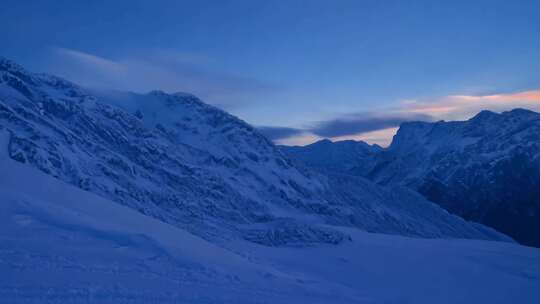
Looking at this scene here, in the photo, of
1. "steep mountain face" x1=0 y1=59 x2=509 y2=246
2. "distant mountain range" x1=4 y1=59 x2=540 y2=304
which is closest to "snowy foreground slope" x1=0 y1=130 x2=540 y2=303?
"distant mountain range" x1=4 y1=59 x2=540 y2=304

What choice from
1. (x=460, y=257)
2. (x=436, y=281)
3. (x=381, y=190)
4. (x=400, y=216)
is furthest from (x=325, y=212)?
(x=436, y=281)

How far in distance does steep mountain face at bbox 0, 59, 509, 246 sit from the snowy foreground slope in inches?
615

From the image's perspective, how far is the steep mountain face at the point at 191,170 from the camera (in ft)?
195

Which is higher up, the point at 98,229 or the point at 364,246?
the point at 98,229

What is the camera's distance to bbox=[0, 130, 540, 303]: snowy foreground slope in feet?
51.7

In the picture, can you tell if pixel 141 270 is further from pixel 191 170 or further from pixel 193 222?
pixel 191 170

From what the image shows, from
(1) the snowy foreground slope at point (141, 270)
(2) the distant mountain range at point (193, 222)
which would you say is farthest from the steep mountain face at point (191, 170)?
(1) the snowy foreground slope at point (141, 270)

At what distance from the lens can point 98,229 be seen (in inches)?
862

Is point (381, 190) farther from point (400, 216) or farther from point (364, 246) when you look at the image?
point (364, 246)

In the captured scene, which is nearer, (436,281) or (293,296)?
(293,296)

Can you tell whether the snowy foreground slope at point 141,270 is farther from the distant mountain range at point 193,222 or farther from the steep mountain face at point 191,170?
the steep mountain face at point 191,170

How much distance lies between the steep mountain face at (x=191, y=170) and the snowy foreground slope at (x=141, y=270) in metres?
15.6

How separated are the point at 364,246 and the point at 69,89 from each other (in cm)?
6132

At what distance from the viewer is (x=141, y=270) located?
18.6 metres
